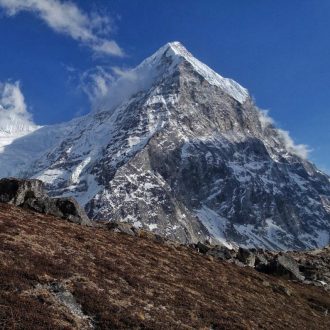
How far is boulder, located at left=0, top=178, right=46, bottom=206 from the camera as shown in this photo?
55.6 meters

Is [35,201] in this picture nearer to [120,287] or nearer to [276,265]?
[120,287]

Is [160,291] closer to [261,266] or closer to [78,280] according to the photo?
[78,280]

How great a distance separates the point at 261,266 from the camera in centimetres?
6500

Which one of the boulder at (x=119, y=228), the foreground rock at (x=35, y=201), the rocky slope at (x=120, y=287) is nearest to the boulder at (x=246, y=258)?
the rocky slope at (x=120, y=287)

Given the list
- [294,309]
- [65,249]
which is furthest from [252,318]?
[65,249]

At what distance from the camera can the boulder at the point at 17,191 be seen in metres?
55.6

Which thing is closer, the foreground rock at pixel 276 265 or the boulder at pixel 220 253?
the boulder at pixel 220 253

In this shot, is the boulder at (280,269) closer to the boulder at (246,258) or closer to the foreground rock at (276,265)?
the foreground rock at (276,265)

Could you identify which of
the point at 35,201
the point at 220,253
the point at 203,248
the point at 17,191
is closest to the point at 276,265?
the point at 220,253

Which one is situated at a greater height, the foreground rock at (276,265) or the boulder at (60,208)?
the foreground rock at (276,265)

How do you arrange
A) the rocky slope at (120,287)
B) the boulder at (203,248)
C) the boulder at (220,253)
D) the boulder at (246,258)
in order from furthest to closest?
the boulder at (246,258)
the boulder at (203,248)
the boulder at (220,253)
the rocky slope at (120,287)

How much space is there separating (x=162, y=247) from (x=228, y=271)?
24.1ft

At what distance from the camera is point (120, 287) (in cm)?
3434

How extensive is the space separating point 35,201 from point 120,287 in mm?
24727
